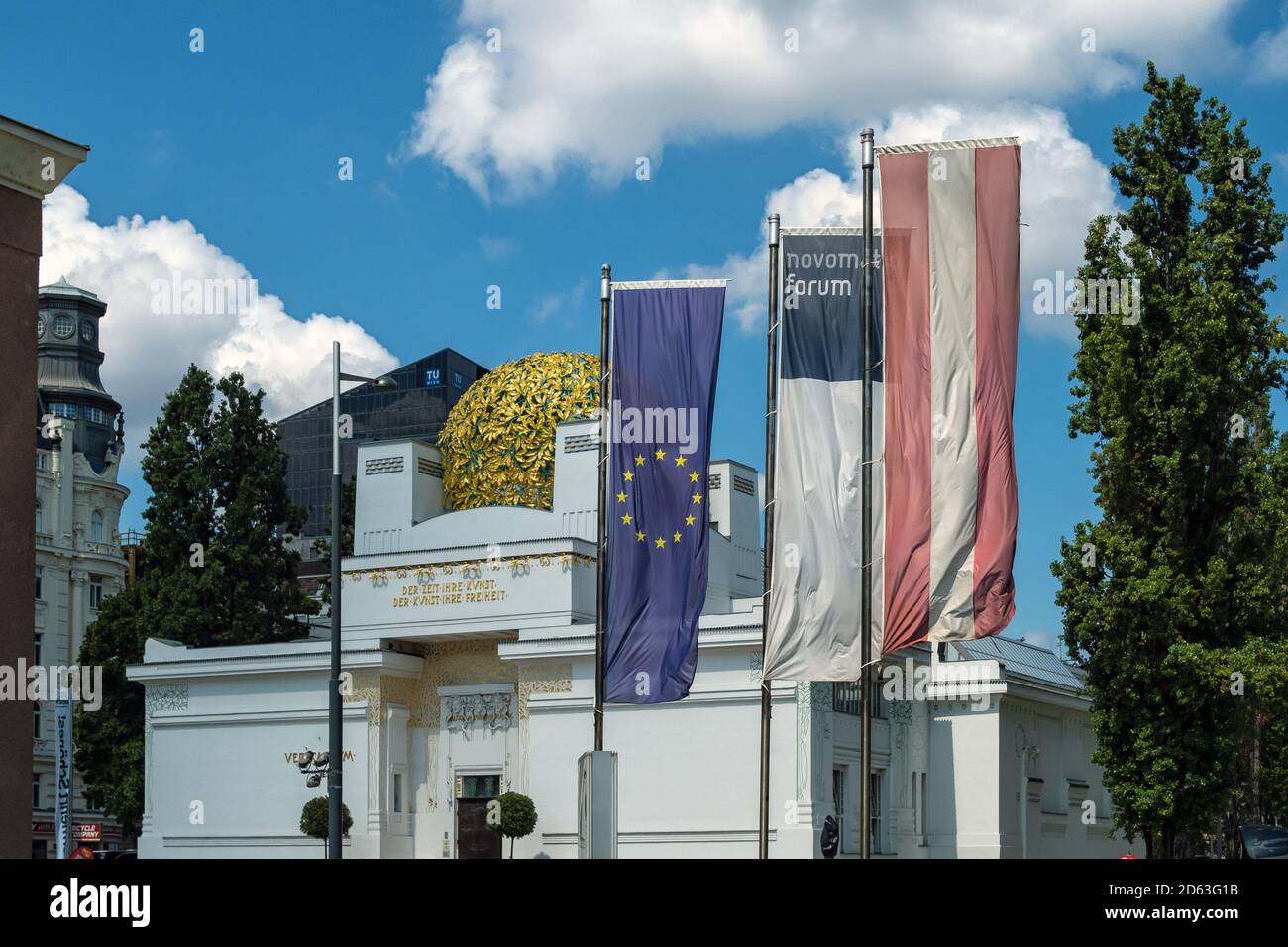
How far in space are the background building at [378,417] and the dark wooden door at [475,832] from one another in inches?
2591

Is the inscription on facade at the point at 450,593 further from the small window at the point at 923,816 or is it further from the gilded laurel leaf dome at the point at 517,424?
the small window at the point at 923,816

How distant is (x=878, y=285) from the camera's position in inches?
895

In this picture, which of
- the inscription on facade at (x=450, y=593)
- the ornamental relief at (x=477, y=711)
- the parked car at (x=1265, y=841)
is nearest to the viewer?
the parked car at (x=1265, y=841)

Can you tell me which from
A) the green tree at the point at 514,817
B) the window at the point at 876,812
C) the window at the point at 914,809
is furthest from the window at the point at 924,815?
the green tree at the point at 514,817

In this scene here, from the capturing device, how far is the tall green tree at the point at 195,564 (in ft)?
161

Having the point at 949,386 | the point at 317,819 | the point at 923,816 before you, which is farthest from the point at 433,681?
the point at 949,386

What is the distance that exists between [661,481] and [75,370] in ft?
199

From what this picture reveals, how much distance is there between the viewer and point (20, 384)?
1681 cm

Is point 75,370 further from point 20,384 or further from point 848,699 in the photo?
point 20,384

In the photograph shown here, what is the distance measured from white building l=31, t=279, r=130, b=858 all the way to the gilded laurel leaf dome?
111ft

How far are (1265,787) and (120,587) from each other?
57.2 meters

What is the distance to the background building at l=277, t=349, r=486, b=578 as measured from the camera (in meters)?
107
